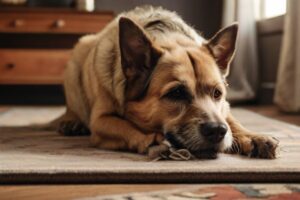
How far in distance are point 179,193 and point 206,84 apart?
1.98 feet

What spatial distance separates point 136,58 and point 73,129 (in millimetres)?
814

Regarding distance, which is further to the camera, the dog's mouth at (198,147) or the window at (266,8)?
the window at (266,8)

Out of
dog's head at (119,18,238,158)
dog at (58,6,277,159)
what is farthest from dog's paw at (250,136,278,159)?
dog's head at (119,18,238,158)

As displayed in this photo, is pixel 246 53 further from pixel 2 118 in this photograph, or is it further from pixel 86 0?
pixel 2 118

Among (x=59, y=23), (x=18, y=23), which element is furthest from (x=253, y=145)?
(x=18, y=23)

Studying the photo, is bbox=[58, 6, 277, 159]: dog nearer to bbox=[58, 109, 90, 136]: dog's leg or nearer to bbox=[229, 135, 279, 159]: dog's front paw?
bbox=[229, 135, 279, 159]: dog's front paw

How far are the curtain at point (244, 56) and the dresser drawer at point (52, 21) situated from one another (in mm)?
1301

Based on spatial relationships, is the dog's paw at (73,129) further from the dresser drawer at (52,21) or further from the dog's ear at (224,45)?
the dresser drawer at (52,21)

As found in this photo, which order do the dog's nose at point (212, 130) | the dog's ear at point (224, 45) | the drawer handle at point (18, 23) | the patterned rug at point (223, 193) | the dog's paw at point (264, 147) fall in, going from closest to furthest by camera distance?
the patterned rug at point (223, 193) < the dog's nose at point (212, 130) < the dog's paw at point (264, 147) < the dog's ear at point (224, 45) < the drawer handle at point (18, 23)

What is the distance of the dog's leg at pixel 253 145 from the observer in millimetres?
1825

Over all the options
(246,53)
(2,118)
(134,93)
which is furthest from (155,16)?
(246,53)

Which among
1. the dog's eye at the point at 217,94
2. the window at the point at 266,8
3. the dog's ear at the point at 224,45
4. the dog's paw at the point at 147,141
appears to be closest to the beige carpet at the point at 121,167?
the dog's paw at the point at 147,141

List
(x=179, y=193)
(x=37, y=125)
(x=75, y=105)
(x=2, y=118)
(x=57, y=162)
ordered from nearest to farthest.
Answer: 1. (x=179, y=193)
2. (x=57, y=162)
3. (x=75, y=105)
4. (x=37, y=125)
5. (x=2, y=118)

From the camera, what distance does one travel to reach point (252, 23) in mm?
5074
